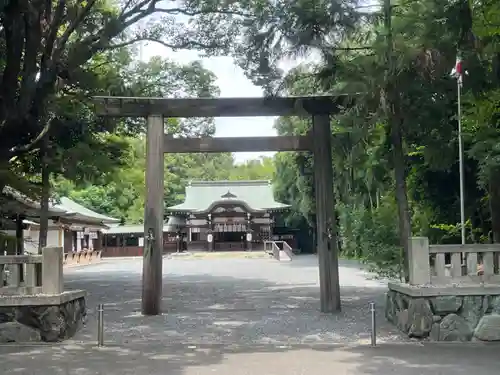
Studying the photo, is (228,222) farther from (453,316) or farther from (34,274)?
(453,316)

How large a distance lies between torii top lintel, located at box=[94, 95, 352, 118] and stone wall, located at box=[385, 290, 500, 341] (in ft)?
14.5

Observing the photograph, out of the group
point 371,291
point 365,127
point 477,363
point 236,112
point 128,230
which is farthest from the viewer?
point 128,230

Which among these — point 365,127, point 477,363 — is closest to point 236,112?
point 365,127

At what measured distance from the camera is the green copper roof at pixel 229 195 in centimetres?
4634

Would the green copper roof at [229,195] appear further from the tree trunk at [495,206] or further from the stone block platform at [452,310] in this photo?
the stone block platform at [452,310]

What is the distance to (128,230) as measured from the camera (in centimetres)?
4622

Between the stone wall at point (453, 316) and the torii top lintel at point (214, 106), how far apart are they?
440 centimetres

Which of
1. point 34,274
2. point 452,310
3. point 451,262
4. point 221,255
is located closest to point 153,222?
point 34,274

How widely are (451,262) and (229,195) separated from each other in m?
39.9

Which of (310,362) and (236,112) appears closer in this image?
(310,362)

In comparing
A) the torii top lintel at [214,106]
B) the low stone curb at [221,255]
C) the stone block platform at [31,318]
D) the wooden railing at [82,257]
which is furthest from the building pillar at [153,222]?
the low stone curb at [221,255]

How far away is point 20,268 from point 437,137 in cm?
771

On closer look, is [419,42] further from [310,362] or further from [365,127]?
[310,362]

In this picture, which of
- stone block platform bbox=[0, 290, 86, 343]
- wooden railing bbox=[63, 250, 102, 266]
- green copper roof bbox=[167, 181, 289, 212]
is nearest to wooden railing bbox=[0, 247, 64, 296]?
stone block platform bbox=[0, 290, 86, 343]
